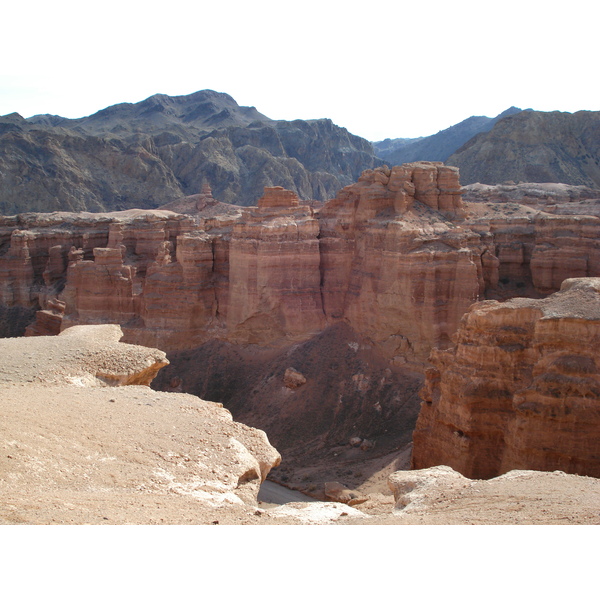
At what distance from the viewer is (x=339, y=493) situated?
23406mm

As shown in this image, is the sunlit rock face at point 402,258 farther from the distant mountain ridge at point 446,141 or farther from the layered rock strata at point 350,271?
the distant mountain ridge at point 446,141

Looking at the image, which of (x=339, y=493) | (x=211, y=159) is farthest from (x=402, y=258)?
(x=211, y=159)

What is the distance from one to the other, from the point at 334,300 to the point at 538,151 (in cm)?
6817

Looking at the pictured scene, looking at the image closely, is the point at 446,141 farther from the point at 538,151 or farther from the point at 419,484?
the point at 419,484

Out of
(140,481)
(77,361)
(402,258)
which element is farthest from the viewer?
(402,258)

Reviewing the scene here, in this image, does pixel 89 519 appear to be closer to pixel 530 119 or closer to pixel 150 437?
pixel 150 437

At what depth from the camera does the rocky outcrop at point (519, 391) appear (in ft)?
55.8

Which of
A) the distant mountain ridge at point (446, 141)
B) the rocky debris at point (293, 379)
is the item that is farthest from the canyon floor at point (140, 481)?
the distant mountain ridge at point (446, 141)

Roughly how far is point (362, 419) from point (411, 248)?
7.72 meters

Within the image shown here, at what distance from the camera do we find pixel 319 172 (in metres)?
112

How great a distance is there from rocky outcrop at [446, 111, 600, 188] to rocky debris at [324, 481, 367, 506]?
72.3 meters

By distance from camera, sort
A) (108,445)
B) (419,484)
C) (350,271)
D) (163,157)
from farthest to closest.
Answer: (163,157)
(350,271)
(419,484)
(108,445)

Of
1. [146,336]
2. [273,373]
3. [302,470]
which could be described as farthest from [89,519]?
[146,336]

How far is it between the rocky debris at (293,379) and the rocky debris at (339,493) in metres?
8.00
